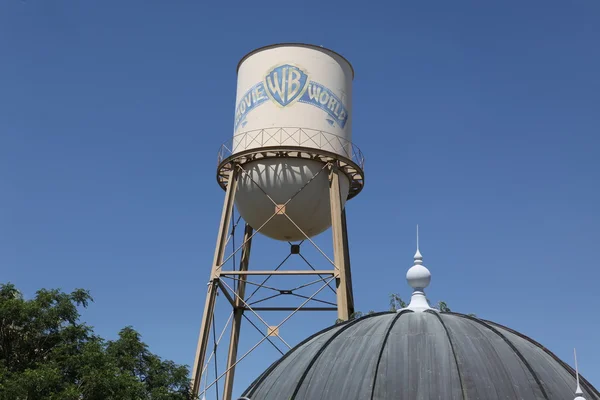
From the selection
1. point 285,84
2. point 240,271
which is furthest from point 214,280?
point 285,84

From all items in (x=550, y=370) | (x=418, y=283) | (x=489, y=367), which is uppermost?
(x=418, y=283)

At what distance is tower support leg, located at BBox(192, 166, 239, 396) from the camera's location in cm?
2938

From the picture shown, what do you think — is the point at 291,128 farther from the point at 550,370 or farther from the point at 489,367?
the point at 489,367

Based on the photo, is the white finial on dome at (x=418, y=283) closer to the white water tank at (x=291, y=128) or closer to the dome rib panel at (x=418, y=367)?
the dome rib panel at (x=418, y=367)

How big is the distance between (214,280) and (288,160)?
470cm

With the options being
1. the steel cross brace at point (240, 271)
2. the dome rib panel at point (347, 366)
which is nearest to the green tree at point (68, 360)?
the steel cross brace at point (240, 271)

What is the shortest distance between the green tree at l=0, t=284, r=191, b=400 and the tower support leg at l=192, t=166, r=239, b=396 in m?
3.32

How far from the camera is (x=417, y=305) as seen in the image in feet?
57.1

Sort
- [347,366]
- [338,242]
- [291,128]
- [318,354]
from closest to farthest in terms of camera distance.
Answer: [347,366] → [318,354] → [338,242] → [291,128]

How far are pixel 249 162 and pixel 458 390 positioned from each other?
17.9 meters

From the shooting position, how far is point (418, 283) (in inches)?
689

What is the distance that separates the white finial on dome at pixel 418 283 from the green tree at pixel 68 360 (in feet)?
27.4

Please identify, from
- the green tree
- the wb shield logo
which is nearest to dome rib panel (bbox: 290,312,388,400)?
the green tree

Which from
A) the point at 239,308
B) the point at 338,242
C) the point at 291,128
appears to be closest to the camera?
the point at 338,242
